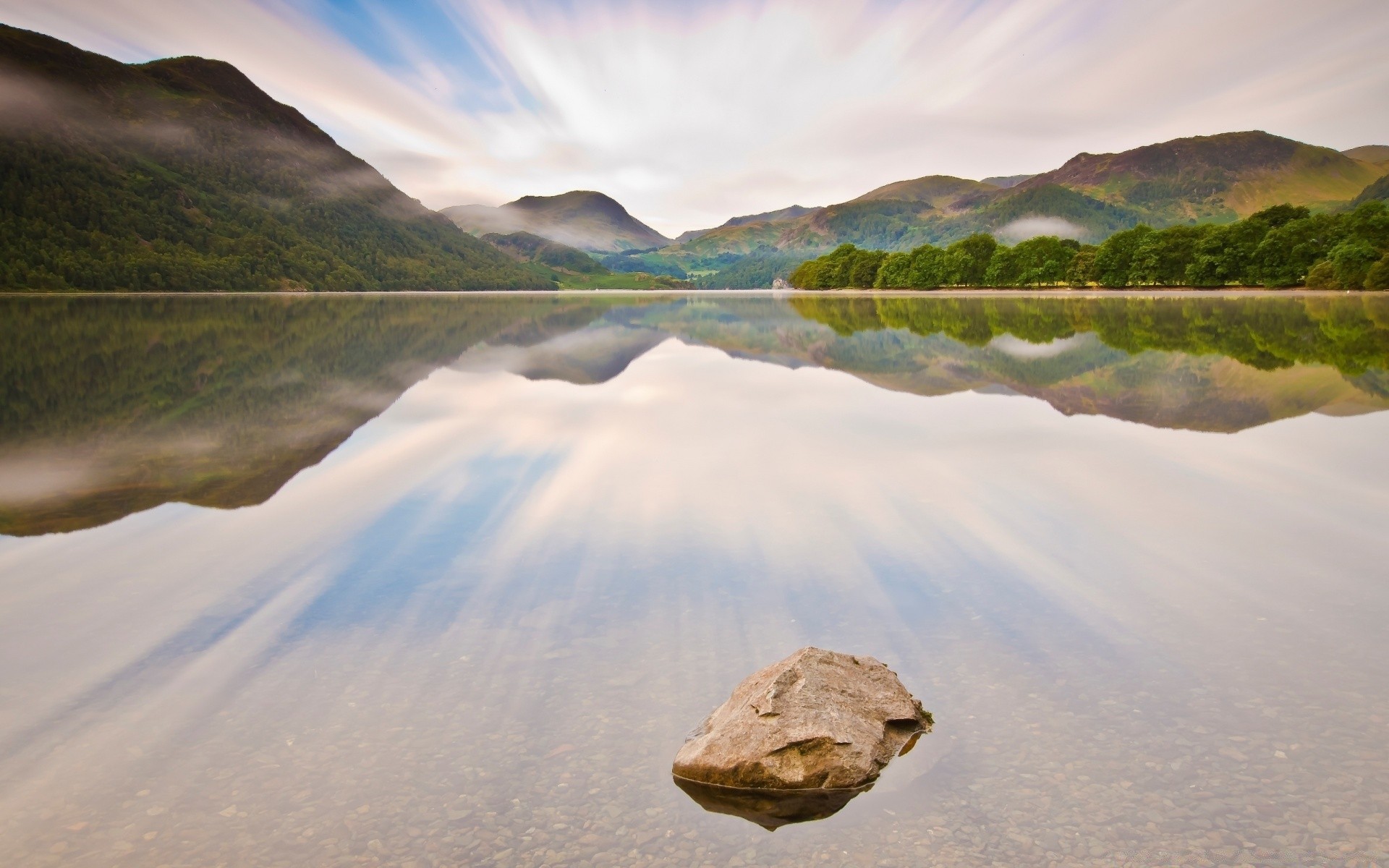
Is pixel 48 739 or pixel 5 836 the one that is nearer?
pixel 5 836

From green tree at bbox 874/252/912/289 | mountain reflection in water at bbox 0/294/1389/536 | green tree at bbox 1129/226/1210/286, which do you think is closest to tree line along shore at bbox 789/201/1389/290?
green tree at bbox 1129/226/1210/286

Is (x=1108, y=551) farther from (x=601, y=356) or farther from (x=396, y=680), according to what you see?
(x=601, y=356)

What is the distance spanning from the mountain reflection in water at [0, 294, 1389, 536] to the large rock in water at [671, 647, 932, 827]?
39.2ft

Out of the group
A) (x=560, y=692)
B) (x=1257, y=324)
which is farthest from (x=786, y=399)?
(x=1257, y=324)

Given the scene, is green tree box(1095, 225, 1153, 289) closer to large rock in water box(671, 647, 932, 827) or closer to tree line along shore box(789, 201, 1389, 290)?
tree line along shore box(789, 201, 1389, 290)

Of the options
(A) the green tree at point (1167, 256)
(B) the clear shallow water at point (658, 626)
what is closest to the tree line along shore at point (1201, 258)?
(A) the green tree at point (1167, 256)

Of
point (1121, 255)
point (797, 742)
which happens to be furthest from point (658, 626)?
point (1121, 255)

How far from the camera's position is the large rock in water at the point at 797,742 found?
20.7 feet

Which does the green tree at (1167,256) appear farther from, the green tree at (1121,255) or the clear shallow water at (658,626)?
the clear shallow water at (658,626)

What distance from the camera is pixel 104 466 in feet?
57.7

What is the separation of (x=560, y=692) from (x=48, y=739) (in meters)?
4.38

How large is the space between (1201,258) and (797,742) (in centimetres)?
14345

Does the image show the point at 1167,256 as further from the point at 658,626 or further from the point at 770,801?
the point at 770,801

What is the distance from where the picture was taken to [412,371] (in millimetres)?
36750
